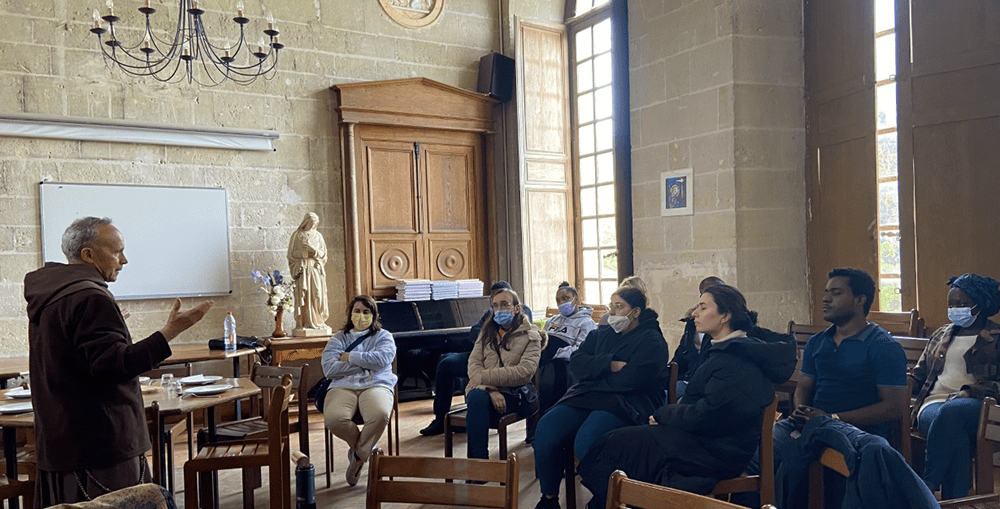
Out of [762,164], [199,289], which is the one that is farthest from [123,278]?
[762,164]

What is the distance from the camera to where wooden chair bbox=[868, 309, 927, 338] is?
4848 mm

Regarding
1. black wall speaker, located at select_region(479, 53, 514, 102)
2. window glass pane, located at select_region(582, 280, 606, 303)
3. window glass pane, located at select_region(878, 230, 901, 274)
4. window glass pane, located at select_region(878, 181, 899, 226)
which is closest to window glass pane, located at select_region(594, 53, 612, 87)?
black wall speaker, located at select_region(479, 53, 514, 102)

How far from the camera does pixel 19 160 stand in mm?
6344

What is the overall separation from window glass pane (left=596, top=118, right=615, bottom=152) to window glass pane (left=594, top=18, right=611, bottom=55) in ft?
2.43

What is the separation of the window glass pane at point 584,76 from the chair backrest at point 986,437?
6.01m

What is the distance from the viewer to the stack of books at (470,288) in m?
7.99

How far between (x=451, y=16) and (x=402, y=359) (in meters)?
3.56

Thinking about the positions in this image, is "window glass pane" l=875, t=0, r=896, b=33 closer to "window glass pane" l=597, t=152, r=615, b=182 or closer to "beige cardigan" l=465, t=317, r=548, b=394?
"beige cardigan" l=465, t=317, r=548, b=394

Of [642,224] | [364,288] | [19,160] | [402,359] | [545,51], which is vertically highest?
[545,51]

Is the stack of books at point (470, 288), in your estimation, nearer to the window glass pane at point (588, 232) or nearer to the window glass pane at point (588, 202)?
the window glass pane at point (588, 232)

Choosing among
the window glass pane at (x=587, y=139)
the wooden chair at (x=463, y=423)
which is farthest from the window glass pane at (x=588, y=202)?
the wooden chair at (x=463, y=423)

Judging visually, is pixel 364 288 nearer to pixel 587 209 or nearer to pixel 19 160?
pixel 587 209

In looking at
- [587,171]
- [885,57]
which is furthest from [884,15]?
[587,171]

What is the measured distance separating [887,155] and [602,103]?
349 cm
